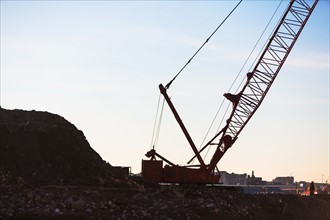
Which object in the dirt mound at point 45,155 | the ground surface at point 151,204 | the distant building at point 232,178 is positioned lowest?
the ground surface at point 151,204

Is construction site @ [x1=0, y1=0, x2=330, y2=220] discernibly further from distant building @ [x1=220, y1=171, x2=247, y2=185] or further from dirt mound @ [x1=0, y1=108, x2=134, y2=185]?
distant building @ [x1=220, y1=171, x2=247, y2=185]

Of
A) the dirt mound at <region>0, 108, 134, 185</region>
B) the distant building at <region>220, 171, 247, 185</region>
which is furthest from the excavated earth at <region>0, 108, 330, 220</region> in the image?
the distant building at <region>220, 171, 247, 185</region>

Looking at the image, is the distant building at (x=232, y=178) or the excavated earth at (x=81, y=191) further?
the distant building at (x=232, y=178)

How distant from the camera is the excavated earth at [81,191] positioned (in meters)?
32.2

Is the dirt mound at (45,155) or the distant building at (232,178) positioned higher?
the distant building at (232,178)

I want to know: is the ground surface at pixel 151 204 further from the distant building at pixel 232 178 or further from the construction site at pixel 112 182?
the distant building at pixel 232 178

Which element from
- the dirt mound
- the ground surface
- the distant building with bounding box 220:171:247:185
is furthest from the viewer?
the distant building with bounding box 220:171:247:185

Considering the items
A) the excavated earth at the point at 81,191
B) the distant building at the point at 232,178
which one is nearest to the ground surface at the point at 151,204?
the excavated earth at the point at 81,191

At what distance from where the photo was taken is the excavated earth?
32250 mm

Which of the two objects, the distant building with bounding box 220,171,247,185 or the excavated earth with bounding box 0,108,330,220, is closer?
the excavated earth with bounding box 0,108,330,220

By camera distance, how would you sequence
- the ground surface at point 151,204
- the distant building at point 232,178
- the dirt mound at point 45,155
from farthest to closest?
the distant building at point 232,178 < the dirt mound at point 45,155 < the ground surface at point 151,204

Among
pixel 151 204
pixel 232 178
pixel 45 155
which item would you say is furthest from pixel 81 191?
pixel 232 178

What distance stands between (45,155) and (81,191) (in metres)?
7.40

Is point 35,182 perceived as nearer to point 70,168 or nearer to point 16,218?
point 70,168
